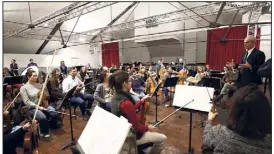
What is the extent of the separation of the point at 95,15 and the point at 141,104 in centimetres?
885

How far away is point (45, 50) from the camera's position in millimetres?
11297

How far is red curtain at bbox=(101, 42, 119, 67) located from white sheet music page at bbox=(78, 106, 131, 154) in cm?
1191

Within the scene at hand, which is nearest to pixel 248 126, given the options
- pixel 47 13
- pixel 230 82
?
pixel 230 82

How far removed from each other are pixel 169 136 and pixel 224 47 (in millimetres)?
7841

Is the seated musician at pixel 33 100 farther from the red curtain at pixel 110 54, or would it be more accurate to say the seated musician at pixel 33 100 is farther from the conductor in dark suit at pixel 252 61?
the red curtain at pixel 110 54

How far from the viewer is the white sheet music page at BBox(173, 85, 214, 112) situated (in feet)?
6.59

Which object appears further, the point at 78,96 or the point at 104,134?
the point at 78,96

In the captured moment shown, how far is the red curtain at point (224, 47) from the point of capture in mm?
8766

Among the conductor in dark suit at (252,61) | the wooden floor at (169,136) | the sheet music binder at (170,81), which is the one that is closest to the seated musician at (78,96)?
the wooden floor at (169,136)

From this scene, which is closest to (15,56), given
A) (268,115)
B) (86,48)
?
(86,48)

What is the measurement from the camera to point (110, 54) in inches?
528

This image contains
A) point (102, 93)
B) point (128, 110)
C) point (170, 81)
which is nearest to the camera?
point (128, 110)

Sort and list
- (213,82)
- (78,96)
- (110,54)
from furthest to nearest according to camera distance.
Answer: (110,54) < (213,82) < (78,96)

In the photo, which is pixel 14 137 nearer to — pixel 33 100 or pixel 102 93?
pixel 33 100
